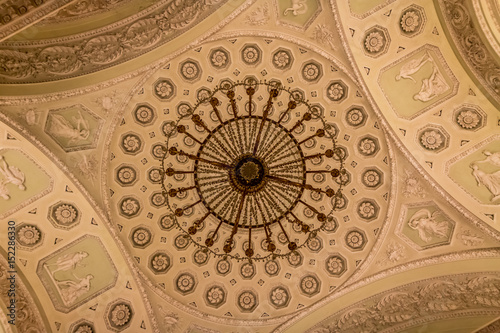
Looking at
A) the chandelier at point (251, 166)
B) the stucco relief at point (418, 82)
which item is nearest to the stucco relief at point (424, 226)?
the chandelier at point (251, 166)

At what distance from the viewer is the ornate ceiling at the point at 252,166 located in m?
9.70

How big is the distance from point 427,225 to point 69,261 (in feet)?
27.2

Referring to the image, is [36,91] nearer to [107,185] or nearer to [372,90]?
[107,185]

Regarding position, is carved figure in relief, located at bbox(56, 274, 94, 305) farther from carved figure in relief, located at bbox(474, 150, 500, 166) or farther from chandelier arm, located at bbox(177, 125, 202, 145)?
carved figure in relief, located at bbox(474, 150, 500, 166)


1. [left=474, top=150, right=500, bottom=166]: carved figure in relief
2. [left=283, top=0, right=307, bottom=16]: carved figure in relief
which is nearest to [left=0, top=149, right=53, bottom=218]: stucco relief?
[left=283, top=0, right=307, bottom=16]: carved figure in relief

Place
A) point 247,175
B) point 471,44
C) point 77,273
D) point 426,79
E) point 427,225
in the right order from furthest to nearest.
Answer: point 247,175, point 77,273, point 427,225, point 426,79, point 471,44

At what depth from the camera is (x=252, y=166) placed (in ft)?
36.9

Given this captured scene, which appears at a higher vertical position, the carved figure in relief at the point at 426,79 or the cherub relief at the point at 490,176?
the carved figure in relief at the point at 426,79

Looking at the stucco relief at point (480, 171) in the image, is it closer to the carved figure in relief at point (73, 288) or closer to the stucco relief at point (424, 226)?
the stucco relief at point (424, 226)

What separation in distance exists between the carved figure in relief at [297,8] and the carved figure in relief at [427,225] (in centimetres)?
528

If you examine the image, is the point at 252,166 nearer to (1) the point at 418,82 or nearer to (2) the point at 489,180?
(1) the point at 418,82

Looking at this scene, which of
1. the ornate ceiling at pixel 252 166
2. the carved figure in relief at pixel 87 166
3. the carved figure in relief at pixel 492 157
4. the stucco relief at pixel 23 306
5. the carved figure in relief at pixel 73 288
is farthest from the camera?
the carved figure in relief at pixel 73 288

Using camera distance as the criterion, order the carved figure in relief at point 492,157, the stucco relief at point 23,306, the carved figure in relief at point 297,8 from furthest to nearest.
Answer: the carved figure in relief at point 297,8 < the stucco relief at point 23,306 < the carved figure in relief at point 492,157

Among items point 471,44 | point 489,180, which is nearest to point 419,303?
point 489,180
